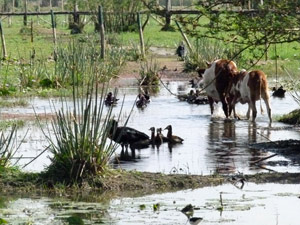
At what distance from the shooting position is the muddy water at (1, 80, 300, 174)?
13906mm

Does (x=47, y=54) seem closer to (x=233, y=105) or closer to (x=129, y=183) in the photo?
(x=233, y=105)

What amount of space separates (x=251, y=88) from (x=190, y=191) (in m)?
7.49

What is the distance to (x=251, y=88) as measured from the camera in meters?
19.2

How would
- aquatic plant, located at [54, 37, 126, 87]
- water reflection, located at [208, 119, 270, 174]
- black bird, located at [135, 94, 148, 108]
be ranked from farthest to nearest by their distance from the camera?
aquatic plant, located at [54, 37, 126, 87] → black bird, located at [135, 94, 148, 108] → water reflection, located at [208, 119, 270, 174]

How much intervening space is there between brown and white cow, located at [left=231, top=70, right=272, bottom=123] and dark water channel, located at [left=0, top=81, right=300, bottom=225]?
1.46 ft

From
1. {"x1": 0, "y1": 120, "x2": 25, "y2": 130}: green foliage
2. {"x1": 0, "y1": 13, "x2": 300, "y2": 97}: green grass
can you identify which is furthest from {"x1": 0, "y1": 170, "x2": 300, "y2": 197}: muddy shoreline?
{"x1": 0, "y1": 120, "x2": 25, "y2": 130}: green foliage

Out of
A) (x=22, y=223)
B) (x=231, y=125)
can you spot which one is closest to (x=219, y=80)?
(x=231, y=125)

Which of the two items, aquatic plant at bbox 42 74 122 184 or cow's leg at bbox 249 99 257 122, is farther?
cow's leg at bbox 249 99 257 122

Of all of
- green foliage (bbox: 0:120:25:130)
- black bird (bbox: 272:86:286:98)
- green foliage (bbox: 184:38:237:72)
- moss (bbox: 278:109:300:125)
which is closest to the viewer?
green foliage (bbox: 0:120:25:130)

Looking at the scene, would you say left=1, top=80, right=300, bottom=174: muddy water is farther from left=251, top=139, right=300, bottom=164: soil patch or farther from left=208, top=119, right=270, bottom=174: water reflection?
left=251, top=139, right=300, bottom=164: soil patch

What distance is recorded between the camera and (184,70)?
31578mm

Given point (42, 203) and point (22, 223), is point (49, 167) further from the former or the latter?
point (22, 223)

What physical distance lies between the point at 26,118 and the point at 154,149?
492 cm

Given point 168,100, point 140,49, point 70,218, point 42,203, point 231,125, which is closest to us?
point 70,218
